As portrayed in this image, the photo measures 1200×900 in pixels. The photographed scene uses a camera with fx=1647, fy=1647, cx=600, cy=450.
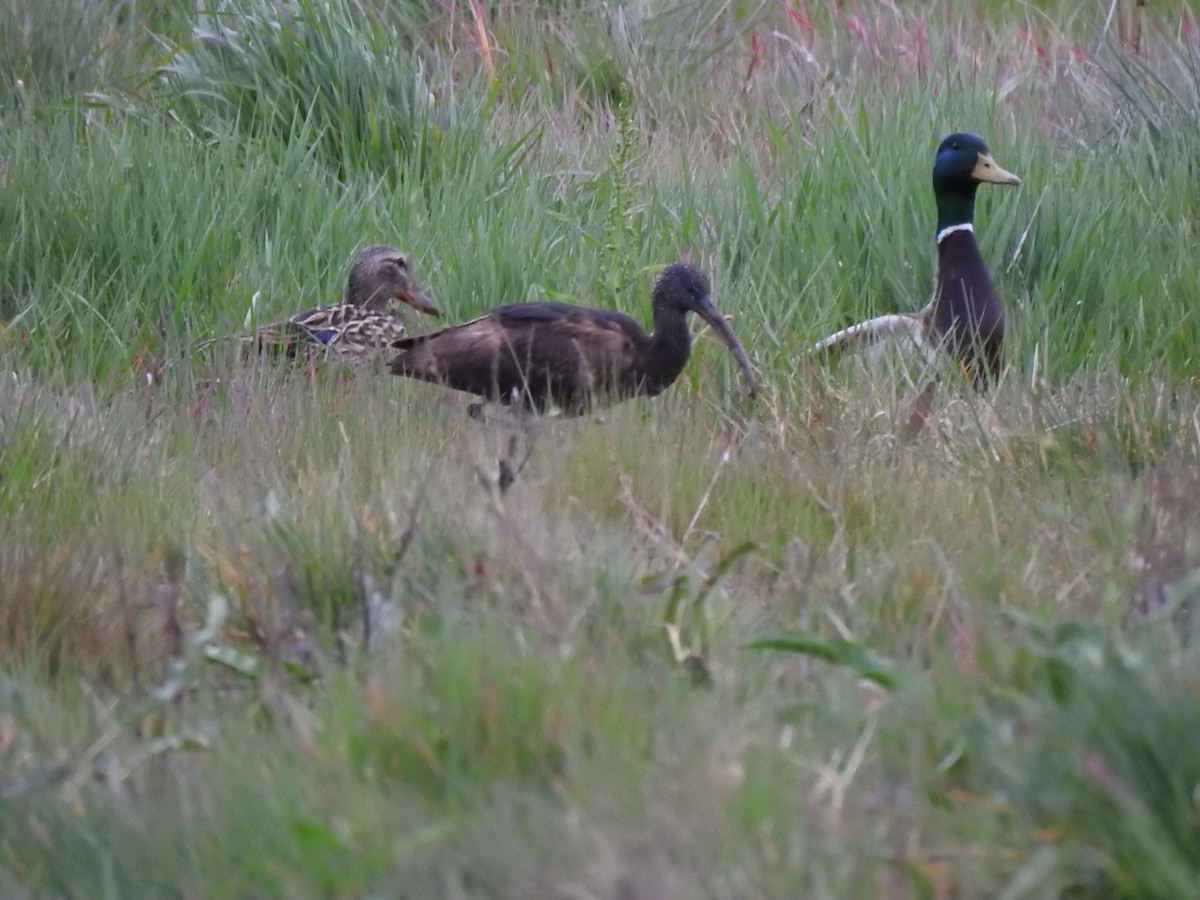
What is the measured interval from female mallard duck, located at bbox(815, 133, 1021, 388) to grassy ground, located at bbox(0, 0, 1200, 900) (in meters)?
0.20

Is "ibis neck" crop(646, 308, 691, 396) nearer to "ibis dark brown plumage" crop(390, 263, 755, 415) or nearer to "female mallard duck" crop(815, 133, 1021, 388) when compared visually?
"ibis dark brown plumage" crop(390, 263, 755, 415)

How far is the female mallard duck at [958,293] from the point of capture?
6082 millimetres

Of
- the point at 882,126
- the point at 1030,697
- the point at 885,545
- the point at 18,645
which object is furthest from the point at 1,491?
the point at 882,126

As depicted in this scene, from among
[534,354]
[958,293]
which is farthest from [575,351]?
[958,293]

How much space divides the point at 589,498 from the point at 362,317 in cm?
253

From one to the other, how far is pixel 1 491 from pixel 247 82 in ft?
13.9

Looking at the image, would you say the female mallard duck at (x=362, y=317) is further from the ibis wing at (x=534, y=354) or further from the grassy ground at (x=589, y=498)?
the ibis wing at (x=534, y=354)

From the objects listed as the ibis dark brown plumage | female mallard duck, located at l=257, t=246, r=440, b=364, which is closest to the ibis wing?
the ibis dark brown plumage

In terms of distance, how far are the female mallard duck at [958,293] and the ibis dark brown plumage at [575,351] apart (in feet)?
2.02

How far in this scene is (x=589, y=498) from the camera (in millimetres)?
4238

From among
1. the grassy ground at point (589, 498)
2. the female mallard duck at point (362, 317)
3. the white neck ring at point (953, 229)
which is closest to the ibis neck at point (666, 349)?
the grassy ground at point (589, 498)

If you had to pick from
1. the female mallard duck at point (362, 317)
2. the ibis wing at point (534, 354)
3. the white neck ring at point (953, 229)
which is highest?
the white neck ring at point (953, 229)

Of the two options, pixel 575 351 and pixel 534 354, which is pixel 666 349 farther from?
pixel 534 354

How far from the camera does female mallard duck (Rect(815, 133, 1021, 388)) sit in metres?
6.08
